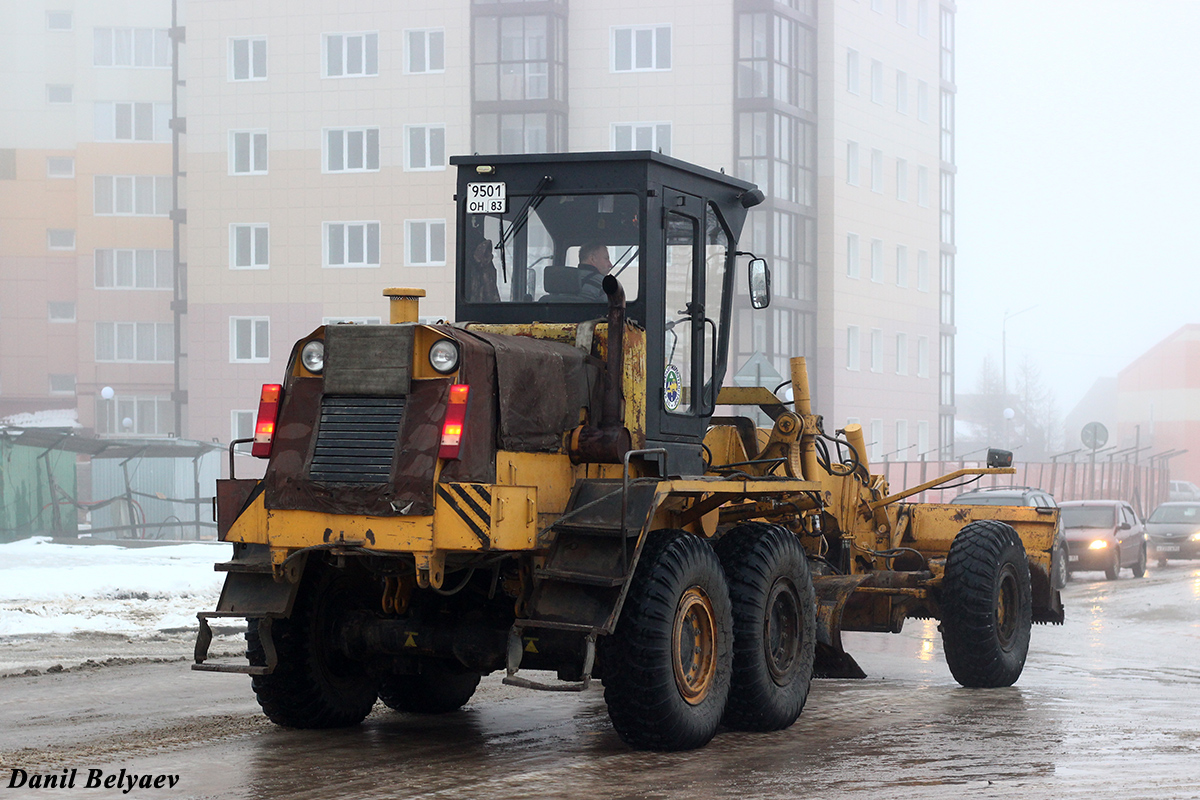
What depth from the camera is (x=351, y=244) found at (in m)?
50.0

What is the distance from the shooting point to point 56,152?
67625mm

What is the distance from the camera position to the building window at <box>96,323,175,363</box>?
2399 inches

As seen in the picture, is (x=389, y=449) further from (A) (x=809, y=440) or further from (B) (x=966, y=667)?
(B) (x=966, y=667)

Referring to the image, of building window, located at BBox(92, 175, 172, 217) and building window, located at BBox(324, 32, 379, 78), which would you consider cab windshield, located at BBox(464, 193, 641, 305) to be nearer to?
building window, located at BBox(324, 32, 379, 78)

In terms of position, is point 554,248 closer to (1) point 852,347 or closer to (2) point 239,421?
(2) point 239,421

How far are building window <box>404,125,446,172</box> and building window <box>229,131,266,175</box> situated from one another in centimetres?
465

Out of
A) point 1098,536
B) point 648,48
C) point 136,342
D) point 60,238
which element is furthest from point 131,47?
point 1098,536

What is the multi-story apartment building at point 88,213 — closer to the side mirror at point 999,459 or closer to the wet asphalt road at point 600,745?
the side mirror at point 999,459

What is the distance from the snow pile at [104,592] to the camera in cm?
1617

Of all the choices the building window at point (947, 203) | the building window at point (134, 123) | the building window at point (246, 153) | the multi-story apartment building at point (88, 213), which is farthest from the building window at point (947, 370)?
the building window at point (134, 123)

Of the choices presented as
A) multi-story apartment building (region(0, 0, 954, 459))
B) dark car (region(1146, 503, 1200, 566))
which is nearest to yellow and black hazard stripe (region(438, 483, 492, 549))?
dark car (region(1146, 503, 1200, 566))

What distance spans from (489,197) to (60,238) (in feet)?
203

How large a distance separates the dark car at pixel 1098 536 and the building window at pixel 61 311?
49.1 m

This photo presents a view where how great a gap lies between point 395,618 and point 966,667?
4.97 meters
